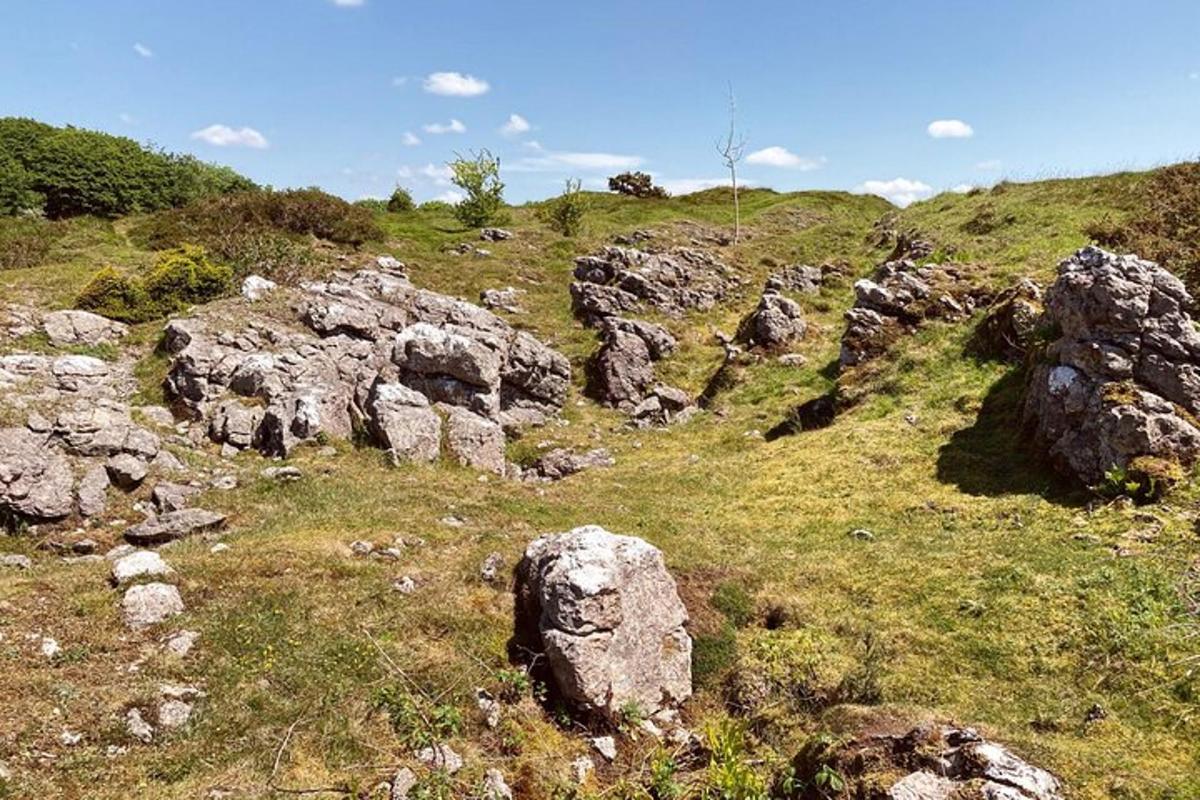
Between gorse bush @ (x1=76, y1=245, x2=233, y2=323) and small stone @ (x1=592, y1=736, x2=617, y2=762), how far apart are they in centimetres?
2744

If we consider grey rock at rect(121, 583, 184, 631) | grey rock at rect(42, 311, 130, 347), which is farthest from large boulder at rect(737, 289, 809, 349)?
grey rock at rect(121, 583, 184, 631)

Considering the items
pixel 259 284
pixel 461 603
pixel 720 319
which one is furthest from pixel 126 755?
pixel 720 319

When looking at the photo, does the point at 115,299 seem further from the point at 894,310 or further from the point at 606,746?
the point at 894,310

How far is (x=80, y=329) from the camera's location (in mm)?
27062

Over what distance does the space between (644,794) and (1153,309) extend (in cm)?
1864

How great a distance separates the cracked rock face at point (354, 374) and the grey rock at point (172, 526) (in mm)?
4694

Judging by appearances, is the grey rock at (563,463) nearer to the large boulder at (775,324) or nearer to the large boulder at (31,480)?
the large boulder at (775,324)

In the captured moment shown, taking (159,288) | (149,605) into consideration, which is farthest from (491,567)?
(159,288)

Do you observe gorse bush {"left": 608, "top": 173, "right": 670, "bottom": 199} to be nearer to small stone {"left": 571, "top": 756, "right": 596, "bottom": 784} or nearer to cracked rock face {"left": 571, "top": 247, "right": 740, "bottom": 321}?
cracked rock face {"left": 571, "top": 247, "right": 740, "bottom": 321}

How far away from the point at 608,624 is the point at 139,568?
9.03 meters

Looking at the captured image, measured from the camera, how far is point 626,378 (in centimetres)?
3369

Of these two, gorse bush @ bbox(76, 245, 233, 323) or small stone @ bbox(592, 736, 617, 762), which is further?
gorse bush @ bbox(76, 245, 233, 323)

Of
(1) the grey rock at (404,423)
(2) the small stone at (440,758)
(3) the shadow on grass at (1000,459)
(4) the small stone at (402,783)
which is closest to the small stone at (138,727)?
(4) the small stone at (402,783)

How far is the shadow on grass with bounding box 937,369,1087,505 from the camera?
728 inches
